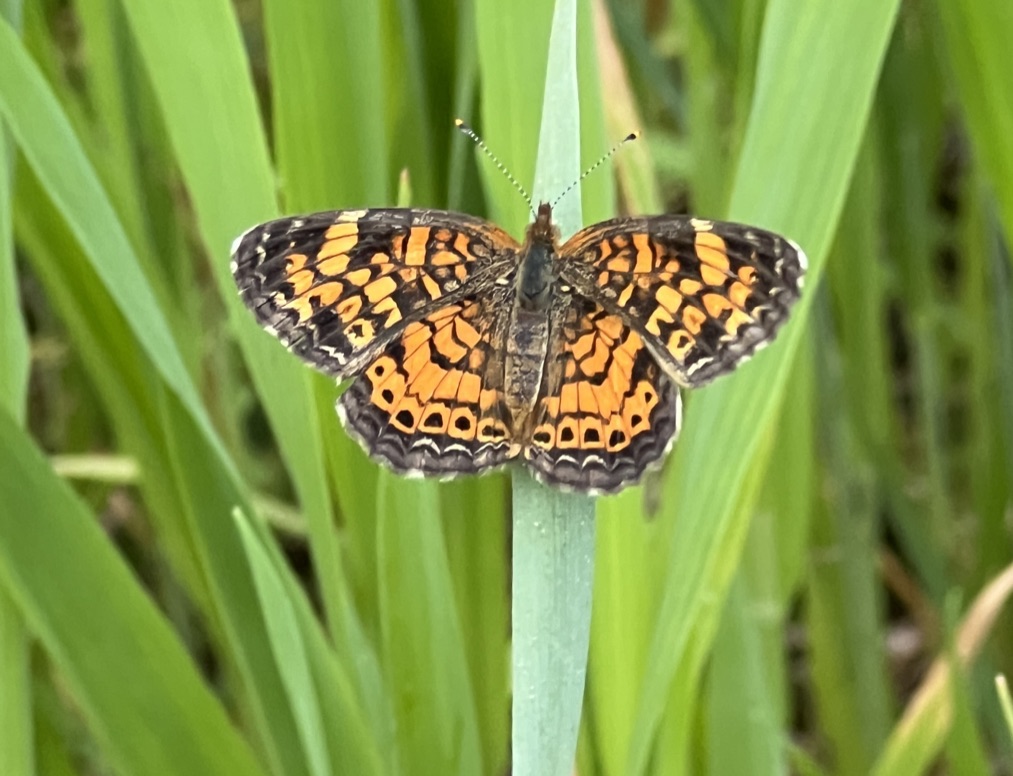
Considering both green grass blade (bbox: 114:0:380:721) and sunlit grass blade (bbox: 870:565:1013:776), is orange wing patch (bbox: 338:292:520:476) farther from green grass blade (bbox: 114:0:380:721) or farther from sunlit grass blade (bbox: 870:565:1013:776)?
sunlit grass blade (bbox: 870:565:1013:776)

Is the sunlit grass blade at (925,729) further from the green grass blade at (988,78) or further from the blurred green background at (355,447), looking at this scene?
the green grass blade at (988,78)

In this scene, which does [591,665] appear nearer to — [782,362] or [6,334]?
[782,362]

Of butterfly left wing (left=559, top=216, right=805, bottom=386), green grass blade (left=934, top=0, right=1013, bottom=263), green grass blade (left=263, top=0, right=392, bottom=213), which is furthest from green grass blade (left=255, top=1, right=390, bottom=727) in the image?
green grass blade (left=934, top=0, right=1013, bottom=263)

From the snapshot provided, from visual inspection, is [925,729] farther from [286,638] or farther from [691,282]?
[286,638]

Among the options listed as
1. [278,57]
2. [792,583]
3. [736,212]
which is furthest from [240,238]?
[792,583]

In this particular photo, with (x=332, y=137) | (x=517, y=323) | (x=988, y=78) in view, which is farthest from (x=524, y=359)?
(x=988, y=78)

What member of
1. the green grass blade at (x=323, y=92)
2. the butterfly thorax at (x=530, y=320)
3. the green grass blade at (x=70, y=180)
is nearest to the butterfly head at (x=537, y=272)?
the butterfly thorax at (x=530, y=320)
